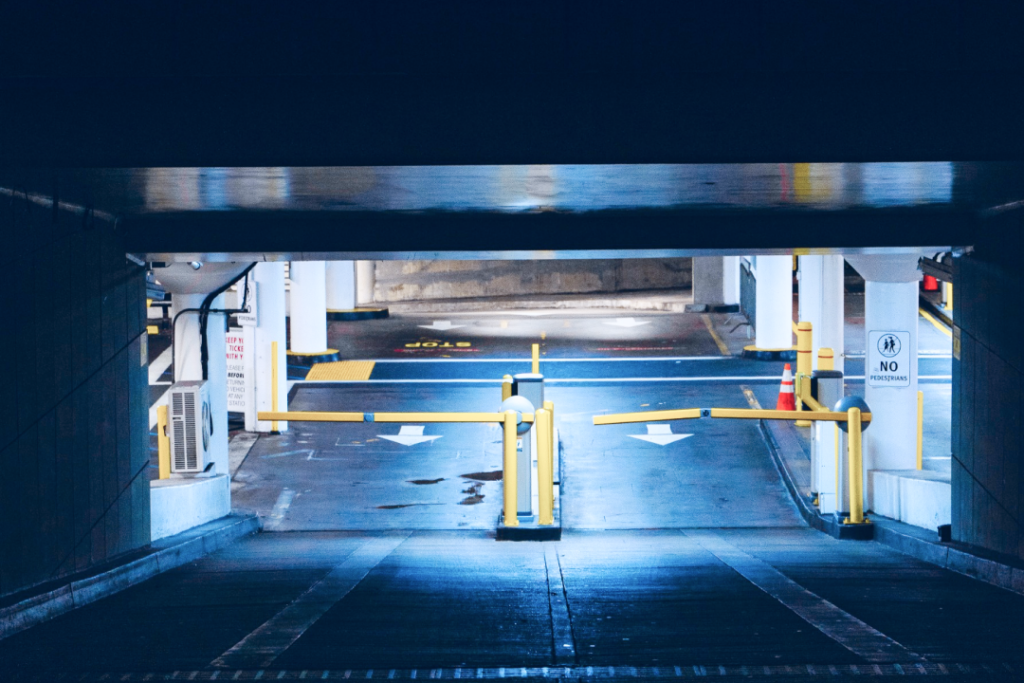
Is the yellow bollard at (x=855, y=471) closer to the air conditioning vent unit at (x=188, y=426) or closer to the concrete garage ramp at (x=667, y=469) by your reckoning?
the concrete garage ramp at (x=667, y=469)

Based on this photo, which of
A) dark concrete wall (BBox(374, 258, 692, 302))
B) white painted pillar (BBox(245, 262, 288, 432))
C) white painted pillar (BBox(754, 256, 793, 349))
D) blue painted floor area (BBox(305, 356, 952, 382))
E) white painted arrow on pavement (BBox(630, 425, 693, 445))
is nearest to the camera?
white painted arrow on pavement (BBox(630, 425, 693, 445))

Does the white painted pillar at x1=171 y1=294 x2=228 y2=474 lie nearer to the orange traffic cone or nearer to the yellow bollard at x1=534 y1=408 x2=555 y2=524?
the yellow bollard at x1=534 y1=408 x2=555 y2=524

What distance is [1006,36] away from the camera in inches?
199

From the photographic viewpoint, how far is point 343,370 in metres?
18.8

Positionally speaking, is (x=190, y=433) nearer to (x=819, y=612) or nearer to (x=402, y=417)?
(x=402, y=417)

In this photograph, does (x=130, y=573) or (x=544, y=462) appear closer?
(x=130, y=573)

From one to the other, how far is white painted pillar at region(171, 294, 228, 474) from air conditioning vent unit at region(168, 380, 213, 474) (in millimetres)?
361

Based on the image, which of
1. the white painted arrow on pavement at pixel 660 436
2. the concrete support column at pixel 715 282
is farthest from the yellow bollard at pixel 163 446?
the concrete support column at pixel 715 282

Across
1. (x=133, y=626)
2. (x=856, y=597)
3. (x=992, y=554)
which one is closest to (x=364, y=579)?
(x=133, y=626)

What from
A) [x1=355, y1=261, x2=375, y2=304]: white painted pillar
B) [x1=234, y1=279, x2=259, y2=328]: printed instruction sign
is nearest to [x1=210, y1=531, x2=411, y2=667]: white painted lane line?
[x1=234, y1=279, x2=259, y2=328]: printed instruction sign

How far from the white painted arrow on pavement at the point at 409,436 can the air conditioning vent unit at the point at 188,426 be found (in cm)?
405

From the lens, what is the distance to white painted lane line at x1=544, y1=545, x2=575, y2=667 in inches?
200

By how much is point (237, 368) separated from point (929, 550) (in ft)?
31.9

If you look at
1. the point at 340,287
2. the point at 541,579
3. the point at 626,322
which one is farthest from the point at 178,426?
the point at 340,287
